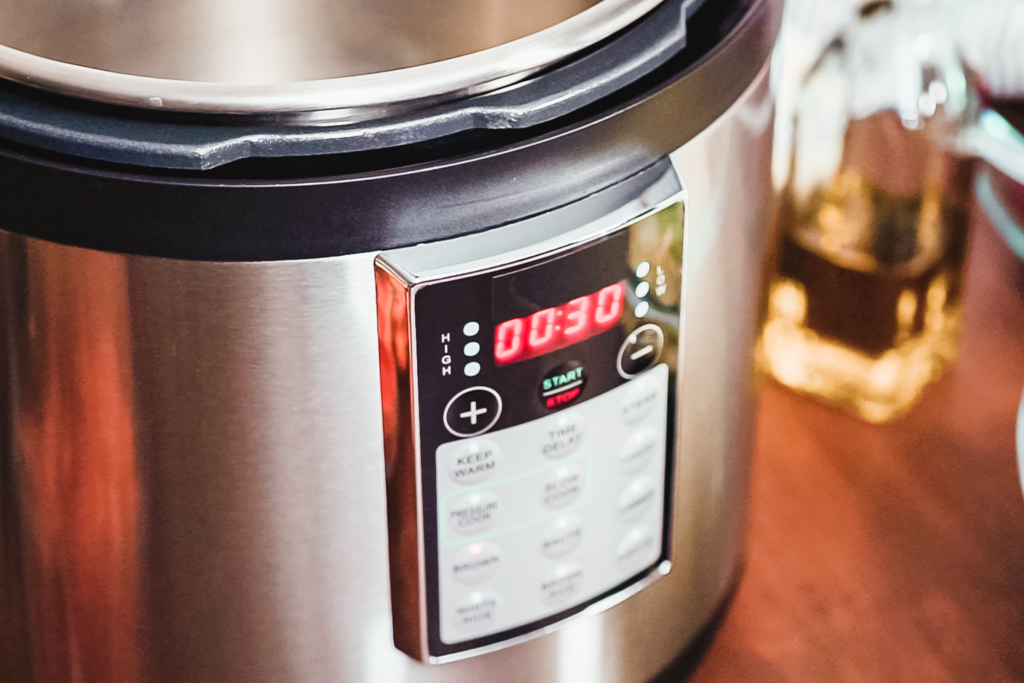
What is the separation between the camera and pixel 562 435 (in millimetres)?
535

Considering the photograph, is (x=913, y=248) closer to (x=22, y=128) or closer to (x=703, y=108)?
(x=703, y=108)

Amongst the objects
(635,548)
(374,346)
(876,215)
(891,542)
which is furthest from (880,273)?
(374,346)

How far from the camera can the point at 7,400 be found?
1.71 ft

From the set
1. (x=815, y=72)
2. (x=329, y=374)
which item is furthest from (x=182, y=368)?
(x=815, y=72)

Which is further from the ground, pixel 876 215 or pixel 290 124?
pixel 290 124

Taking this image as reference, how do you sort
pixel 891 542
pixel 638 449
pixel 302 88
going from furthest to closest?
pixel 891 542
pixel 638 449
pixel 302 88

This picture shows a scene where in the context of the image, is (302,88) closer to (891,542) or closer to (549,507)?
(549,507)

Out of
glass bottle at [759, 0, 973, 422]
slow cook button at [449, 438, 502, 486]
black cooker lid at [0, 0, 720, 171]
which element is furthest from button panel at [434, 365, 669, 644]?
glass bottle at [759, 0, 973, 422]

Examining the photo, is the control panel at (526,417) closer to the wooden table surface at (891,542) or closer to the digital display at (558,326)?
the digital display at (558,326)

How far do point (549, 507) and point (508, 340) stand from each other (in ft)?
0.28

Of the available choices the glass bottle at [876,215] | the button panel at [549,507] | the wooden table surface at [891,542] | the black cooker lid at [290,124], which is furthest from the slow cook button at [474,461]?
the glass bottle at [876,215]

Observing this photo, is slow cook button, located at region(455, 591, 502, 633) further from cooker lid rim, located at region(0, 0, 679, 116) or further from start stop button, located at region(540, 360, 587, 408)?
cooker lid rim, located at region(0, 0, 679, 116)

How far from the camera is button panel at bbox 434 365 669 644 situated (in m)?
0.53

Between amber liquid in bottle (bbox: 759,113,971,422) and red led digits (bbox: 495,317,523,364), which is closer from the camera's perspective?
red led digits (bbox: 495,317,523,364)
